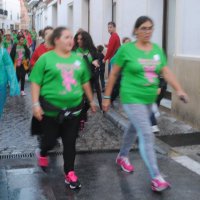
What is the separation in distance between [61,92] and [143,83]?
0.84 meters

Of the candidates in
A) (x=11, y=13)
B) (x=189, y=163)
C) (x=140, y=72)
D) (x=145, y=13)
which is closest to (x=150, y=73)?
(x=140, y=72)

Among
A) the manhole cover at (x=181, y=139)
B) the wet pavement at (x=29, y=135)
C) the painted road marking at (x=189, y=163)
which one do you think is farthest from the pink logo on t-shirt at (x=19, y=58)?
the painted road marking at (x=189, y=163)

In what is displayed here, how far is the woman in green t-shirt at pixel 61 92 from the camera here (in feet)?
15.7

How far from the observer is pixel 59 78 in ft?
15.7

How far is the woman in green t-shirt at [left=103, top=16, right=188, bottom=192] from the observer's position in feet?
15.9

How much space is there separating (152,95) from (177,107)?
392 cm

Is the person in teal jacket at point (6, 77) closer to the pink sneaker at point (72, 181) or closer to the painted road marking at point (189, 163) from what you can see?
the pink sneaker at point (72, 181)

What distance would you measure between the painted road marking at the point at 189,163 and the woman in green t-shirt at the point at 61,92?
1.53 m

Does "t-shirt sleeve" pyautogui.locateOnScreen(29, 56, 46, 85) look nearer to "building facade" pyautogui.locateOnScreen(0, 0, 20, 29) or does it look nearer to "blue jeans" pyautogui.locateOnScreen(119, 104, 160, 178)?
"blue jeans" pyautogui.locateOnScreen(119, 104, 160, 178)

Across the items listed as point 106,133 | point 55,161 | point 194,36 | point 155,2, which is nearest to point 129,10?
point 155,2

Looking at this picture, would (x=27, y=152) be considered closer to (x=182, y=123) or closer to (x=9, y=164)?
(x=9, y=164)

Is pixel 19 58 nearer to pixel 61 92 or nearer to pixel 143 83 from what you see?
pixel 61 92

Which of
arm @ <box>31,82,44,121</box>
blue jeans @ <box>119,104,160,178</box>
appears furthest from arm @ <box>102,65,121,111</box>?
arm @ <box>31,82,44,121</box>

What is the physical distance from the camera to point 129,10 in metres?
12.9
